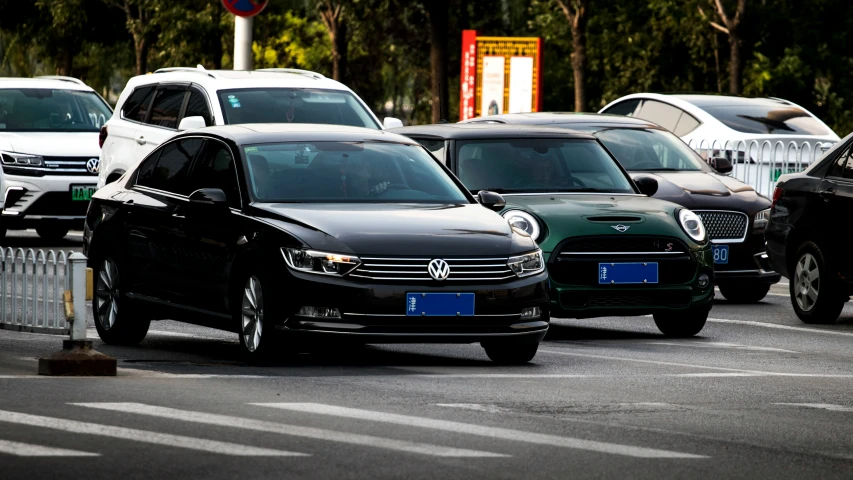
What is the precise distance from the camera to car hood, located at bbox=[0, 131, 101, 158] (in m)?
22.8

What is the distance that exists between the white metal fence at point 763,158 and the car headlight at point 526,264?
11804 mm

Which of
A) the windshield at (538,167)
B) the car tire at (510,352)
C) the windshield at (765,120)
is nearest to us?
the car tire at (510,352)

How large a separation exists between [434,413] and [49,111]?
15883 millimetres

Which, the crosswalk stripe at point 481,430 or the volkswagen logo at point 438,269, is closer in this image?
the crosswalk stripe at point 481,430

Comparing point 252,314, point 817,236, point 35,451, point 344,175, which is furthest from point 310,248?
point 817,236

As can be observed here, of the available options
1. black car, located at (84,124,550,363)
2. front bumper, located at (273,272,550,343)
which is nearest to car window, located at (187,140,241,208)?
black car, located at (84,124,550,363)

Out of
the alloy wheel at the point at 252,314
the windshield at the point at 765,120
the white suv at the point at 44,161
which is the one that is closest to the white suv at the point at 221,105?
the white suv at the point at 44,161

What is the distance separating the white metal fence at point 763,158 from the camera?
907 inches

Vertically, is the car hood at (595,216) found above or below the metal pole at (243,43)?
below

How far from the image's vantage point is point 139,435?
8.31 m

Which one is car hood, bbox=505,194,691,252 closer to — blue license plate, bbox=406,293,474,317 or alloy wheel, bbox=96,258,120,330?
blue license plate, bbox=406,293,474,317

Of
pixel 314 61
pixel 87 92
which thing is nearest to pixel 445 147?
pixel 87 92

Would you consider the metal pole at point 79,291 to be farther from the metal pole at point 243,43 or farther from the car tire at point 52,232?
the metal pole at point 243,43

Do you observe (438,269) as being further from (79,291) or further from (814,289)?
(814,289)
